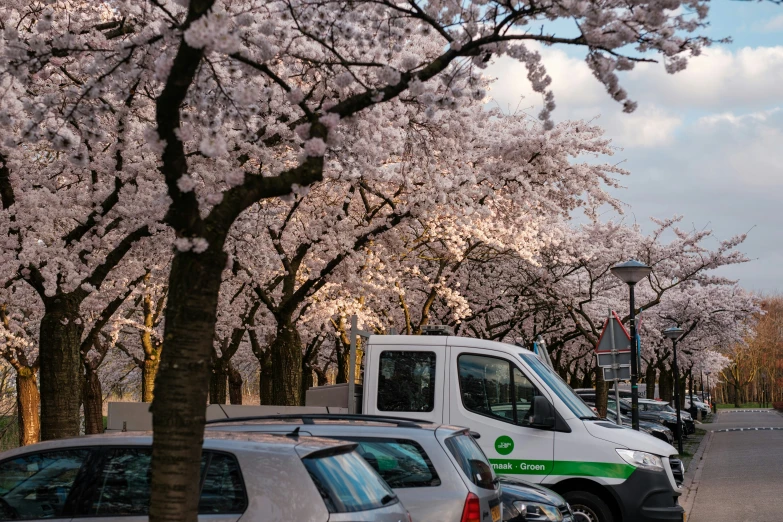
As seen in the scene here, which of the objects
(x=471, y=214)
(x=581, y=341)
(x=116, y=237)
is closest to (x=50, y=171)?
(x=116, y=237)

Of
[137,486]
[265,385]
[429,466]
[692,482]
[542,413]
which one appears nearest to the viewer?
[137,486]

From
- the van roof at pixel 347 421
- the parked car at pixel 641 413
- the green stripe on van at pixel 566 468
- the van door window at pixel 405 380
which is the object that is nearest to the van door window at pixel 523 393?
the green stripe on van at pixel 566 468

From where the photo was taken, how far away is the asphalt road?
1398cm

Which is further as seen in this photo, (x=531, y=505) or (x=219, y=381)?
(x=219, y=381)

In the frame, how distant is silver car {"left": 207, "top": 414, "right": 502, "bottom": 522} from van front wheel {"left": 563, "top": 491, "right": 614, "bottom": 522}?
312 centimetres

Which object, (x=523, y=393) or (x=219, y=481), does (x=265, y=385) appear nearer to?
(x=523, y=393)

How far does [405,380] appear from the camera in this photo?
1045 cm

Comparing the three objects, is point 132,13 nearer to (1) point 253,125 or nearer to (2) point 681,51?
(1) point 253,125

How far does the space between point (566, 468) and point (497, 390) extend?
1080 millimetres

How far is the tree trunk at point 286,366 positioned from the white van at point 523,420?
956 centimetres

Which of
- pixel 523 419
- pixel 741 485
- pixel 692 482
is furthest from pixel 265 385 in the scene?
pixel 523 419

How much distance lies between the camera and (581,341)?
1736 inches

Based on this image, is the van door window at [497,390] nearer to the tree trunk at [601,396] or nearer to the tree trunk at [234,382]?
the tree trunk at [601,396]

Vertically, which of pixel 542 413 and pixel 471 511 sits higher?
pixel 542 413
